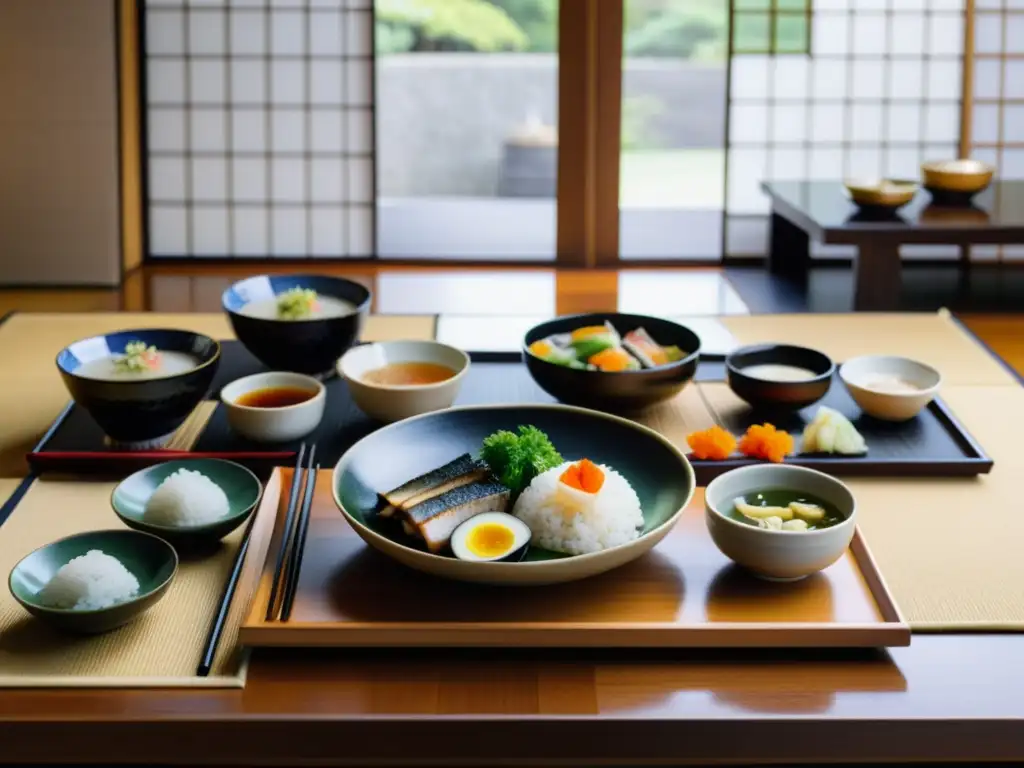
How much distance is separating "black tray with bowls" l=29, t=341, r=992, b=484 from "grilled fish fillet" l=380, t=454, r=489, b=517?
1.52ft

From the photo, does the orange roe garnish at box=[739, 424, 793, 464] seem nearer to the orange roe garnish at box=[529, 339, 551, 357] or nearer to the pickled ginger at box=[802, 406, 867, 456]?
the pickled ginger at box=[802, 406, 867, 456]

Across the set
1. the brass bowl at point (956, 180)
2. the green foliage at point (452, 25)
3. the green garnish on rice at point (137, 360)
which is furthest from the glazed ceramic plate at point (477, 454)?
the green foliage at point (452, 25)

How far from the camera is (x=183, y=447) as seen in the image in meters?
2.36

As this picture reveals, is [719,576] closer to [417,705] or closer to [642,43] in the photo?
[417,705]

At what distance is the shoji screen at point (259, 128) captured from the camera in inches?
217

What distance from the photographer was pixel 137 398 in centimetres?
226

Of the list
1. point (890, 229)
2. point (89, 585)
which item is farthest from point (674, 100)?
point (89, 585)

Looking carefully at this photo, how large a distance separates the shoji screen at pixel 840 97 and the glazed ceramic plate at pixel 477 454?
148 inches

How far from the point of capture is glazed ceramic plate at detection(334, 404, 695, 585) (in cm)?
164

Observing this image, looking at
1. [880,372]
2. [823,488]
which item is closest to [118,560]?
[823,488]

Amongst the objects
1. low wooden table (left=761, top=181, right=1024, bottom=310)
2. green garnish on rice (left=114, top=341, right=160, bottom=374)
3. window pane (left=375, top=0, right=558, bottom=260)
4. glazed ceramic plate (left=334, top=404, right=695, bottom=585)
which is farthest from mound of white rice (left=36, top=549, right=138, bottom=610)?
window pane (left=375, top=0, right=558, bottom=260)

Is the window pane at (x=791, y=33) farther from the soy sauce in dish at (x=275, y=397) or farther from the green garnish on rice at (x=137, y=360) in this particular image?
the green garnish on rice at (x=137, y=360)

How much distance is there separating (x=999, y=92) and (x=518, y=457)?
4.47m

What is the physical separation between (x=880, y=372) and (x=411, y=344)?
0.92m
